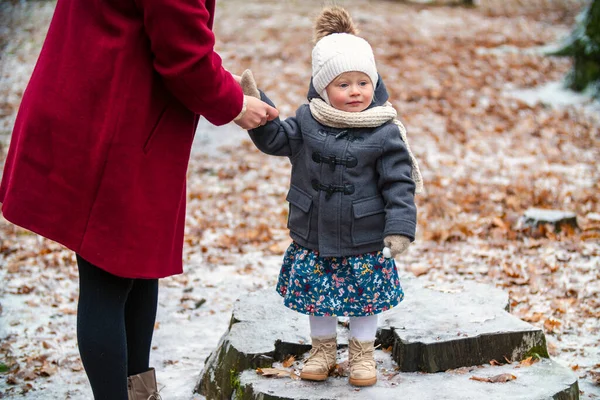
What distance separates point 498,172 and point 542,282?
3.08 meters

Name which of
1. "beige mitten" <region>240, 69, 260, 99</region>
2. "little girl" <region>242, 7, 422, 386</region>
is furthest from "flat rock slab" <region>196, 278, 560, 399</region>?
"beige mitten" <region>240, 69, 260, 99</region>

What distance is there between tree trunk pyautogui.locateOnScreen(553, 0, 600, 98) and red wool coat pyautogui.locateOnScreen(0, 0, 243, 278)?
32.4 feet

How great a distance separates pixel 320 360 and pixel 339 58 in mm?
Result: 1287

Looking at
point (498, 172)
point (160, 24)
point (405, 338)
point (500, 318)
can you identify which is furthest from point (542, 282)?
point (160, 24)

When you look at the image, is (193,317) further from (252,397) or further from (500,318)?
(500,318)

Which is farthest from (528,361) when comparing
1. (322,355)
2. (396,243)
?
(396,243)

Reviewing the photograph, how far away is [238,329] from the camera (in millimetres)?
3570

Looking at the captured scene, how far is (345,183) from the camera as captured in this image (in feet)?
9.38

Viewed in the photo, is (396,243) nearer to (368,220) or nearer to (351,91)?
(368,220)

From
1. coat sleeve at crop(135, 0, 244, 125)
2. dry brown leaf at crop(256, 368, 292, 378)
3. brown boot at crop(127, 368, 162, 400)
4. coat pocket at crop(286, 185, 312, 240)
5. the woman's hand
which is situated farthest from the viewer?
dry brown leaf at crop(256, 368, 292, 378)

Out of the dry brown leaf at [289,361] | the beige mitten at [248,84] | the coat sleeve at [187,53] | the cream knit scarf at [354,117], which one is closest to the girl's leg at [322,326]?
the dry brown leaf at [289,361]

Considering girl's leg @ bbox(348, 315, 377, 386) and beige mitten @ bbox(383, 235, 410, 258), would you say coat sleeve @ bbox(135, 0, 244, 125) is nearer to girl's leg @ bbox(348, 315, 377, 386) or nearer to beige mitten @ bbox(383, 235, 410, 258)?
beige mitten @ bbox(383, 235, 410, 258)

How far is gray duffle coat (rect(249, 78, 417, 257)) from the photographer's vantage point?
2.84 metres

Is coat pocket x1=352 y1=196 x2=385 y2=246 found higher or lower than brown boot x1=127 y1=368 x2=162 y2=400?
higher
